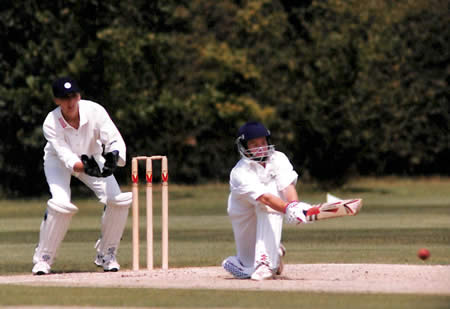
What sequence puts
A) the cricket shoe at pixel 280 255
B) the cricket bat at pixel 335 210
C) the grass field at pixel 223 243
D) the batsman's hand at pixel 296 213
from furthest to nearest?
the cricket shoe at pixel 280 255, the batsman's hand at pixel 296 213, the cricket bat at pixel 335 210, the grass field at pixel 223 243

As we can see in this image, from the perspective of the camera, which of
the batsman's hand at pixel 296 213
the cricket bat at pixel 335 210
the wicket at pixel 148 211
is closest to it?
the cricket bat at pixel 335 210

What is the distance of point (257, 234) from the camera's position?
7297 mm

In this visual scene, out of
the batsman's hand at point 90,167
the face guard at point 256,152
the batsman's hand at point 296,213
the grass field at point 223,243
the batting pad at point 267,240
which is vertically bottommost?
the grass field at point 223,243

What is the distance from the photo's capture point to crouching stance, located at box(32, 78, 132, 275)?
800cm

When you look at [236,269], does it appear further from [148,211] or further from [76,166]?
[76,166]

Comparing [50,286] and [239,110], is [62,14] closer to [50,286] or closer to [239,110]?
[239,110]

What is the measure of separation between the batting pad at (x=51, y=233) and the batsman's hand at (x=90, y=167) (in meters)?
0.39

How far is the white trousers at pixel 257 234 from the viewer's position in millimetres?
7242

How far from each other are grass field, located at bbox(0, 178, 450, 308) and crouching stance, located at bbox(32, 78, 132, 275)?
1.77ft

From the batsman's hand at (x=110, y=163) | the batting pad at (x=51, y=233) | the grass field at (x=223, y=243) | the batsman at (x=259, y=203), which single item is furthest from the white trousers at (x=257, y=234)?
the batting pad at (x=51, y=233)

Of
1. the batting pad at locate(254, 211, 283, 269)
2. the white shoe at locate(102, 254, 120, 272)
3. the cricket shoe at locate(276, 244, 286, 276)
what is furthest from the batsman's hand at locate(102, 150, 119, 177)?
the cricket shoe at locate(276, 244, 286, 276)

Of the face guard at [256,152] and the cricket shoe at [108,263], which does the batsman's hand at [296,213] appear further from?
the cricket shoe at [108,263]

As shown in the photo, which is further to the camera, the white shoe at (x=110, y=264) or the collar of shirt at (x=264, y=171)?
the white shoe at (x=110, y=264)

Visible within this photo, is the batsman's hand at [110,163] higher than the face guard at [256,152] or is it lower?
lower
